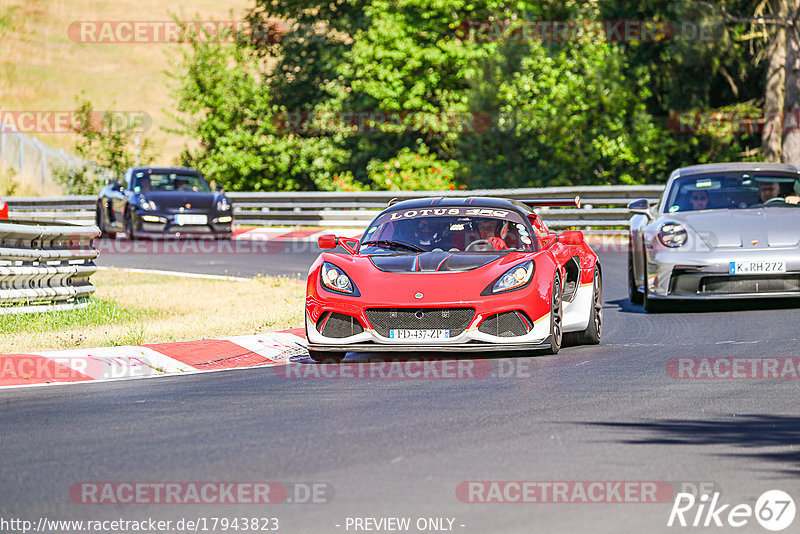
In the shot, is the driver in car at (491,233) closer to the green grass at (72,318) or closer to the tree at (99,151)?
the green grass at (72,318)

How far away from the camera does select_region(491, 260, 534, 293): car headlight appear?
9880mm

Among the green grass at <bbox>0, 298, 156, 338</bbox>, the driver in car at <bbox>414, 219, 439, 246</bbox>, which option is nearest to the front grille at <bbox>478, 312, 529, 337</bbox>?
the driver in car at <bbox>414, 219, 439, 246</bbox>

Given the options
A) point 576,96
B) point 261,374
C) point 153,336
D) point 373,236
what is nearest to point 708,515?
point 261,374

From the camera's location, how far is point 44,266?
13.0m

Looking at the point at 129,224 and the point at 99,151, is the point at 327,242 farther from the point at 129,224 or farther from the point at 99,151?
the point at 99,151

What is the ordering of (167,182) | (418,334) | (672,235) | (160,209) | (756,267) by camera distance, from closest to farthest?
Answer: (418,334) → (756,267) → (672,235) → (160,209) → (167,182)

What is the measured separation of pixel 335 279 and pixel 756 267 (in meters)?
4.59

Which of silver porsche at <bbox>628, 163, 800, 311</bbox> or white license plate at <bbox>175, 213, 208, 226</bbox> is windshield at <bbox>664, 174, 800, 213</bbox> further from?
white license plate at <bbox>175, 213, 208, 226</bbox>

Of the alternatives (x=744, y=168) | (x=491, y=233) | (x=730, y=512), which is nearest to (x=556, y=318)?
(x=491, y=233)

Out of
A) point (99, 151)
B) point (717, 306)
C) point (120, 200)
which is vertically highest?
point (99, 151)

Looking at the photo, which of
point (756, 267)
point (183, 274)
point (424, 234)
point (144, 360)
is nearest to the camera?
point (144, 360)

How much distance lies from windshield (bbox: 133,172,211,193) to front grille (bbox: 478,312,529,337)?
58.8 feet

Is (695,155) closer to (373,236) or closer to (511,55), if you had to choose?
(511,55)

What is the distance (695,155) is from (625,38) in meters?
3.51
